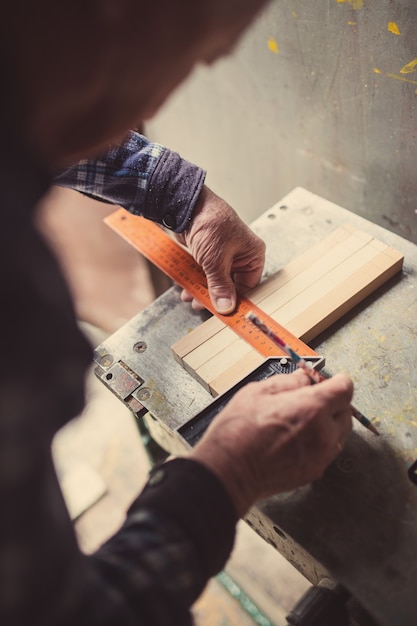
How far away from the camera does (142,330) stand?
1456 mm

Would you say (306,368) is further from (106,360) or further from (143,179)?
(143,179)

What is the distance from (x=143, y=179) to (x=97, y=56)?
31.0 inches

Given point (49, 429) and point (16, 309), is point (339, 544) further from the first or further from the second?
point (16, 309)

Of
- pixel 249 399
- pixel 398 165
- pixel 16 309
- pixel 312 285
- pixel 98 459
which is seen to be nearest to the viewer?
pixel 16 309

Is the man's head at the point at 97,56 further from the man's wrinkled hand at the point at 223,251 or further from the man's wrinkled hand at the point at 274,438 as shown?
the man's wrinkled hand at the point at 223,251

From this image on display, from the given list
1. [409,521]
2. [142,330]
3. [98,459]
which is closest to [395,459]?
[409,521]

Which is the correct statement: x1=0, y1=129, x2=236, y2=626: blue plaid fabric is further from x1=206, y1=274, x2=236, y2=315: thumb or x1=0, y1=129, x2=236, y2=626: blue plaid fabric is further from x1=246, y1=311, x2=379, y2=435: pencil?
x1=206, y1=274, x2=236, y2=315: thumb

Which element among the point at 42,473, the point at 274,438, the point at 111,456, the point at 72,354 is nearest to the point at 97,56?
the point at 72,354

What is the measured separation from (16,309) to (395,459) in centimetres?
82

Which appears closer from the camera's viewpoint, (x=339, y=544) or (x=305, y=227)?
(x=339, y=544)

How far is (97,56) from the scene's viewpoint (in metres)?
0.64

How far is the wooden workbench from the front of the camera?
100cm

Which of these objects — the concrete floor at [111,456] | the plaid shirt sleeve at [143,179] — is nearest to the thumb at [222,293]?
the plaid shirt sleeve at [143,179]

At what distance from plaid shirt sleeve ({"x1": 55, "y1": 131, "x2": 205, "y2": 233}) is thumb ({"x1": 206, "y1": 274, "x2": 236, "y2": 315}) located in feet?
0.54
